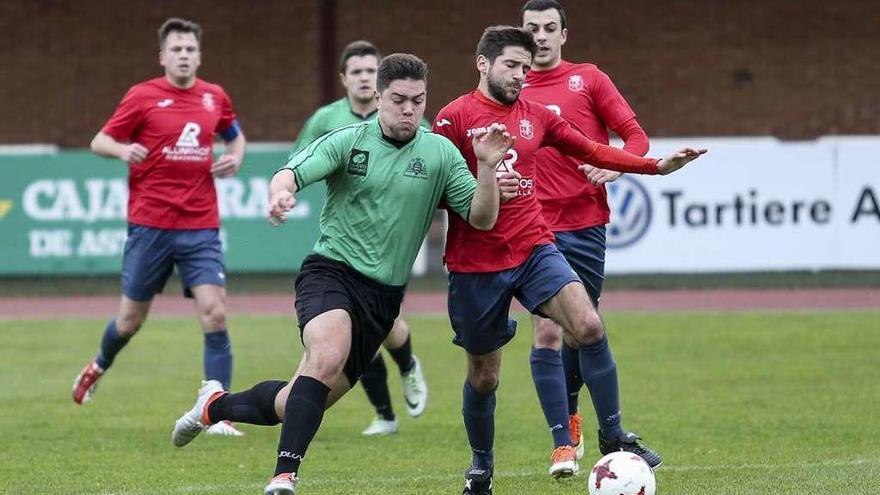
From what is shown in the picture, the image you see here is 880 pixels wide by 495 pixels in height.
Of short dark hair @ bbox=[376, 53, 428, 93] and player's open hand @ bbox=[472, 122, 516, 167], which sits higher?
short dark hair @ bbox=[376, 53, 428, 93]

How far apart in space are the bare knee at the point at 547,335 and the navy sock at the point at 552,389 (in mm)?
27

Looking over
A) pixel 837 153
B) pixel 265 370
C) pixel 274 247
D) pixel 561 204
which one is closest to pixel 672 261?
pixel 837 153

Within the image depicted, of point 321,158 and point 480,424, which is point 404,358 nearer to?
point 480,424

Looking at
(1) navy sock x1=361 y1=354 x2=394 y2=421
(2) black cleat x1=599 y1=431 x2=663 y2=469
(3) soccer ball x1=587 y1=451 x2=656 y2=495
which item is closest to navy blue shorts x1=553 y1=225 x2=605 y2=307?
(2) black cleat x1=599 y1=431 x2=663 y2=469

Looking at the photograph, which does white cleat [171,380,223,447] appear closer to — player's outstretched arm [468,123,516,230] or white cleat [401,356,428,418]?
player's outstretched arm [468,123,516,230]

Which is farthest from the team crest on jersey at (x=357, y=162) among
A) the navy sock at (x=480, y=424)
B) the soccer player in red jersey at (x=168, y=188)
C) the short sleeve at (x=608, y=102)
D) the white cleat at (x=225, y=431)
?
the white cleat at (x=225, y=431)

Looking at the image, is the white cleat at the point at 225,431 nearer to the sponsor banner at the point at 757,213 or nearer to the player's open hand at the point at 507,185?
the player's open hand at the point at 507,185

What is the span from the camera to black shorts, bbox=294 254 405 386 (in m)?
6.66

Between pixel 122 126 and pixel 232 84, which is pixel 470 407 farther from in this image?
pixel 232 84

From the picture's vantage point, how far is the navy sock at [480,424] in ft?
23.5

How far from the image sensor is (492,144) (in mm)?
6430

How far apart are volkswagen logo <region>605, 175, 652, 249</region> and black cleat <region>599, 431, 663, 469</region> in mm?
10227

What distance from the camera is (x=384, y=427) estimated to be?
962 centimetres

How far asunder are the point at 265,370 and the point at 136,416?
2302 mm
